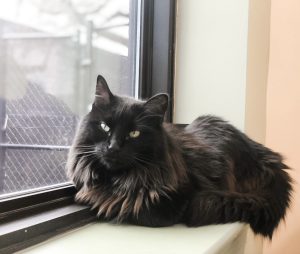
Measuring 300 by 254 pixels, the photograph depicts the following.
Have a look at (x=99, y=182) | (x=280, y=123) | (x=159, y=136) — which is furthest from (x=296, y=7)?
(x=99, y=182)

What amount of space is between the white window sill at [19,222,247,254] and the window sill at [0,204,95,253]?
2 centimetres

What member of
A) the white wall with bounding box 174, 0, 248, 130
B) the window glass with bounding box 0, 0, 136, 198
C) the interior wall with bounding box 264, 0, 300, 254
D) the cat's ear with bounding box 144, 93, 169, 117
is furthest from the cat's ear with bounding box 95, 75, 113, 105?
the interior wall with bounding box 264, 0, 300, 254

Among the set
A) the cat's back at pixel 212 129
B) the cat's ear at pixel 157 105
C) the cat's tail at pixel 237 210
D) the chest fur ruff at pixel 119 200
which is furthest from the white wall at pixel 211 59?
the chest fur ruff at pixel 119 200

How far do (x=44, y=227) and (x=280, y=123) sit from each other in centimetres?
161

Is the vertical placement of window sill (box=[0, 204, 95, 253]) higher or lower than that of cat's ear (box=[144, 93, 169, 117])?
lower

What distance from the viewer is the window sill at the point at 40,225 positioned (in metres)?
0.96

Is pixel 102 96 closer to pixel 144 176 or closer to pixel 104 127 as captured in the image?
pixel 104 127

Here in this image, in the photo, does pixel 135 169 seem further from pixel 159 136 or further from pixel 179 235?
pixel 179 235

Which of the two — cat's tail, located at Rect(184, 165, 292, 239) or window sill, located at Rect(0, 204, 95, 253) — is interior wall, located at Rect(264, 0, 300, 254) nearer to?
cat's tail, located at Rect(184, 165, 292, 239)

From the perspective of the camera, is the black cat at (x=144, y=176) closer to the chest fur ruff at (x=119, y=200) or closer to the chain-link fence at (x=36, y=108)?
the chest fur ruff at (x=119, y=200)

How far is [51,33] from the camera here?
141 centimetres

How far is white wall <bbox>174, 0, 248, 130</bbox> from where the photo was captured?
1744 millimetres

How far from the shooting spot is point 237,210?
125 centimetres

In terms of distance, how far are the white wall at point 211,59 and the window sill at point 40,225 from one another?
812 millimetres
